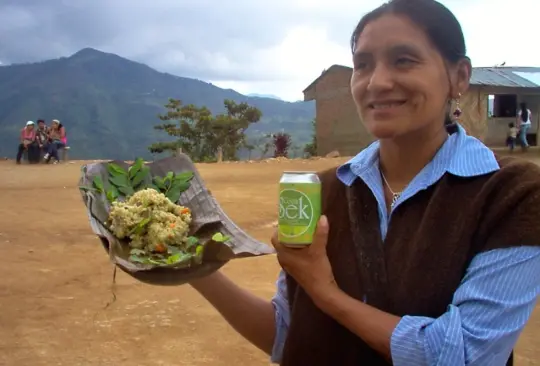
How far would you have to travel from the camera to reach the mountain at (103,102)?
47859 millimetres

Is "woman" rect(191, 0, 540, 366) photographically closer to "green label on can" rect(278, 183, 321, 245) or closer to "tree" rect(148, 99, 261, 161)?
"green label on can" rect(278, 183, 321, 245)

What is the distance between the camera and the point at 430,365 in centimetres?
128

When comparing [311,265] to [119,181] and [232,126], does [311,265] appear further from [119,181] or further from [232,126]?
[232,126]

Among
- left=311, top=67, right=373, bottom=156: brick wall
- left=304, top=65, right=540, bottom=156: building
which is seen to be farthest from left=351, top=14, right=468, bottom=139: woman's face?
left=311, top=67, right=373, bottom=156: brick wall

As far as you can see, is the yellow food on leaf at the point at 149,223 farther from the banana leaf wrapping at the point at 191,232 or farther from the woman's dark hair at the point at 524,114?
the woman's dark hair at the point at 524,114

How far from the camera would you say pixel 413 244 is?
139 cm

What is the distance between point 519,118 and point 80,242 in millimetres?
16420

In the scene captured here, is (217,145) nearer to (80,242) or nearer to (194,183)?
(80,242)

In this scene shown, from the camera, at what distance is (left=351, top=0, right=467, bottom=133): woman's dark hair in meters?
1.46

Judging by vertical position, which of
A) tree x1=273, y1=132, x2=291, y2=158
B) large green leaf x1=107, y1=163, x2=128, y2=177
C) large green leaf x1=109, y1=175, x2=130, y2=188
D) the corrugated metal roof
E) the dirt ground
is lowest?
the dirt ground

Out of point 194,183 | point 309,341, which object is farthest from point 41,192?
point 309,341

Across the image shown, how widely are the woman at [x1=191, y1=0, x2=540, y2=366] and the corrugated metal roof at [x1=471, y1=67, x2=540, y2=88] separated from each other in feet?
60.9

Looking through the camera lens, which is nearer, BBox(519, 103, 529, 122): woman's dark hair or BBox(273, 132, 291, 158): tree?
BBox(519, 103, 529, 122): woman's dark hair

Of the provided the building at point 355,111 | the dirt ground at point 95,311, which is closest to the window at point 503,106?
the building at point 355,111
